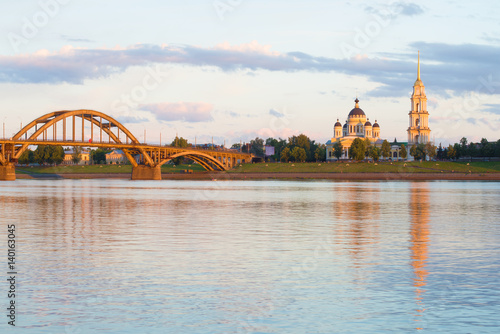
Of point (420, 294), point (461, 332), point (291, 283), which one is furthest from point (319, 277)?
point (461, 332)

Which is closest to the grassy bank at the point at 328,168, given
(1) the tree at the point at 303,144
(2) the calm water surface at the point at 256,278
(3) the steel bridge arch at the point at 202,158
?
(3) the steel bridge arch at the point at 202,158

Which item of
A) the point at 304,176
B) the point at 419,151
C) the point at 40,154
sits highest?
the point at 419,151

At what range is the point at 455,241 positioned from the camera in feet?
77.5

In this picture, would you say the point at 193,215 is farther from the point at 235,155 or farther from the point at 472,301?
the point at 235,155

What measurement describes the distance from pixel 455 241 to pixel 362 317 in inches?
499

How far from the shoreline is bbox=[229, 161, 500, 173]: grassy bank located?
5137 millimetres

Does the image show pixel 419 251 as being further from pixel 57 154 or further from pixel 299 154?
pixel 299 154

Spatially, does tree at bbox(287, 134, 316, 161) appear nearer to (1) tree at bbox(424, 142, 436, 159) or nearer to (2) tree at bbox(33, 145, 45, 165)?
(1) tree at bbox(424, 142, 436, 159)

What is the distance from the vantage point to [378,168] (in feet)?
479

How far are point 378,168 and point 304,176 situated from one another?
16598mm

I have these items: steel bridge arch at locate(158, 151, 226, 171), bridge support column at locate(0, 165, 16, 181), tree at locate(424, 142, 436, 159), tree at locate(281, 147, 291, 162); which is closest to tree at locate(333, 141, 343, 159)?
tree at locate(281, 147, 291, 162)

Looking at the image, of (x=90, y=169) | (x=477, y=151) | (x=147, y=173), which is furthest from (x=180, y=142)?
(x=477, y=151)

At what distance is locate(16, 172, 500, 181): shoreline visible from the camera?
130375mm

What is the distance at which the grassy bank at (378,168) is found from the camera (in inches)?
5595
